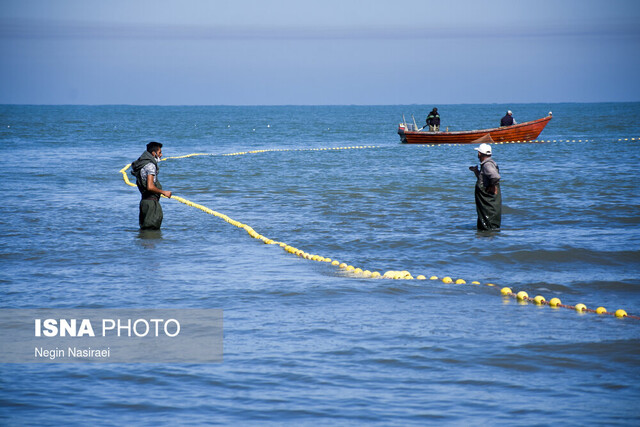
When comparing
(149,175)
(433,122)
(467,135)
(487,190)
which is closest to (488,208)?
(487,190)

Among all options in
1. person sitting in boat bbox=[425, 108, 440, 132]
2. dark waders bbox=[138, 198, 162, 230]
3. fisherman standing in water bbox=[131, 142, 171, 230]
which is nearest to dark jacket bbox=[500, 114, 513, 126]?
person sitting in boat bbox=[425, 108, 440, 132]

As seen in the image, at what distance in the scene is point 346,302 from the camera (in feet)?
25.2

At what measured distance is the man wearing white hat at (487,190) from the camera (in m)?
11.0

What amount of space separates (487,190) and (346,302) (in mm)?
4383

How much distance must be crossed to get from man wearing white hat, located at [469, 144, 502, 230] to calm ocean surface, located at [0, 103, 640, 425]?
32 centimetres

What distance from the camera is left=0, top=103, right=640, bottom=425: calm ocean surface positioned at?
5090 millimetres

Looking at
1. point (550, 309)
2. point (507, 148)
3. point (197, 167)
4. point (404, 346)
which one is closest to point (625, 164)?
point (507, 148)

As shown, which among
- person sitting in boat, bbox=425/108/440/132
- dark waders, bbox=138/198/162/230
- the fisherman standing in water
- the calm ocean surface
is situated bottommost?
the calm ocean surface

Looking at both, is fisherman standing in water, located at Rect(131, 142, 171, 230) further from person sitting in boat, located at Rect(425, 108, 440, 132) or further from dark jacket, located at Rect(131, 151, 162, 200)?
person sitting in boat, located at Rect(425, 108, 440, 132)

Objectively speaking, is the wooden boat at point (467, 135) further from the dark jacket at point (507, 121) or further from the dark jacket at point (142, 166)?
the dark jacket at point (142, 166)

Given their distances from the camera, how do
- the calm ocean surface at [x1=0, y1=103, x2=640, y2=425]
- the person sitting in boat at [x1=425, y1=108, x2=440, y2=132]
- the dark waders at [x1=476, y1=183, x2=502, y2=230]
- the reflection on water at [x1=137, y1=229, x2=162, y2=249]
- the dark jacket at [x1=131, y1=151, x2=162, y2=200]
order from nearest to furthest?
1. the calm ocean surface at [x1=0, y1=103, x2=640, y2=425]
2. the dark jacket at [x1=131, y1=151, x2=162, y2=200]
3. the reflection on water at [x1=137, y1=229, x2=162, y2=249]
4. the dark waders at [x1=476, y1=183, x2=502, y2=230]
5. the person sitting in boat at [x1=425, y1=108, x2=440, y2=132]

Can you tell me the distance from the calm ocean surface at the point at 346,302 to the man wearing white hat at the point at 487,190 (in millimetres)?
325

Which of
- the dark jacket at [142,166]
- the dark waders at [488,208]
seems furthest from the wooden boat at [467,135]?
the dark jacket at [142,166]

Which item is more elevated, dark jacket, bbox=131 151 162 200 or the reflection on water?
→ dark jacket, bbox=131 151 162 200
